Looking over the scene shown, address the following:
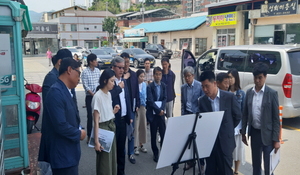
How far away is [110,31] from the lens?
56531 mm

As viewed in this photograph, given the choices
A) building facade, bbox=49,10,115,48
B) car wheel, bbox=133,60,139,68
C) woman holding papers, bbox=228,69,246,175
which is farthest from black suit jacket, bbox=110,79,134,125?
building facade, bbox=49,10,115,48

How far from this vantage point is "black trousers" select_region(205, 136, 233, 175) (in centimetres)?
342

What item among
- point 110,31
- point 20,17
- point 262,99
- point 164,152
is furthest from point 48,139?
point 110,31

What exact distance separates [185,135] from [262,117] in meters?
1.38

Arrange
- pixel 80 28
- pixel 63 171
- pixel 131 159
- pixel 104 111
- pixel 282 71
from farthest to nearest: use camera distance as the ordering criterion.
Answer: pixel 80 28
pixel 282 71
pixel 131 159
pixel 104 111
pixel 63 171

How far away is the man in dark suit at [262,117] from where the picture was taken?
362 cm

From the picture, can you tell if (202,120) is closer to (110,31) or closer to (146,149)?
(146,149)

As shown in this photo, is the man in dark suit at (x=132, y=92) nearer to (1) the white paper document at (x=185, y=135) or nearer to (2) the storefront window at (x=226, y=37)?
(1) the white paper document at (x=185, y=135)

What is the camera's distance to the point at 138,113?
18.3 feet

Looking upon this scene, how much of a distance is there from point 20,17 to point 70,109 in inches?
71.0

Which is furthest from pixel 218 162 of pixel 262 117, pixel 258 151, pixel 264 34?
pixel 264 34

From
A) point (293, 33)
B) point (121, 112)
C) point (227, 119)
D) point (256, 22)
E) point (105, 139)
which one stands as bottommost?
point (105, 139)

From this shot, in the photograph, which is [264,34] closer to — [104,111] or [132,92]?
[132,92]

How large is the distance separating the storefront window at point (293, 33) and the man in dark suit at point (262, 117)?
58.6 feet
